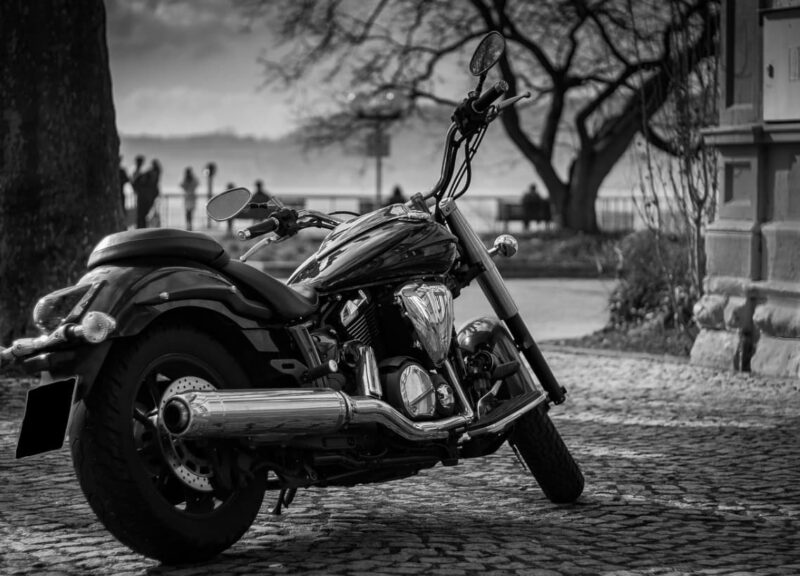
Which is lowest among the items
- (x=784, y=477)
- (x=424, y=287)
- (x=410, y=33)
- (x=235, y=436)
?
(x=784, y=477)

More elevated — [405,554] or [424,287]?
[424,287]

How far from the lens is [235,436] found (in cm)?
486

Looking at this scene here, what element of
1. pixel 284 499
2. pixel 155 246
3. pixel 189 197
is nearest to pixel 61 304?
pixel 155 246

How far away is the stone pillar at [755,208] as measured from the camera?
10547 millimetres

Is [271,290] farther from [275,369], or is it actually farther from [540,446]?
[540,446]

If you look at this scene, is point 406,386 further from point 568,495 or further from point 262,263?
point 262,263

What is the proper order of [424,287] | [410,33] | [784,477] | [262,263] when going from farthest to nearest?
[410,33]
[262,263]
[784,477]
[424,287]

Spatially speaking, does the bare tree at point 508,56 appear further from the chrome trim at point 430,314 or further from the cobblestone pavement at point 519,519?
the chrome trim at point 430,314

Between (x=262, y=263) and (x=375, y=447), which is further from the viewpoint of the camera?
(x=262, y=263)

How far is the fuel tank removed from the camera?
18.1 ft

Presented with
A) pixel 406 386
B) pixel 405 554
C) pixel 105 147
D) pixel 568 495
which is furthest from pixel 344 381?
pixel 105 147

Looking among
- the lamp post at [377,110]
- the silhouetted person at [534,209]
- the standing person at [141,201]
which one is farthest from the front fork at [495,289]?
the silhouetted person at [534,209]

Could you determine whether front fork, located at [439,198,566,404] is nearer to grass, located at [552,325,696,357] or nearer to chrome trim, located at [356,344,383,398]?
chrome trim, located at [356,344,383,398]

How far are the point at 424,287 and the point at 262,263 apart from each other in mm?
18153
